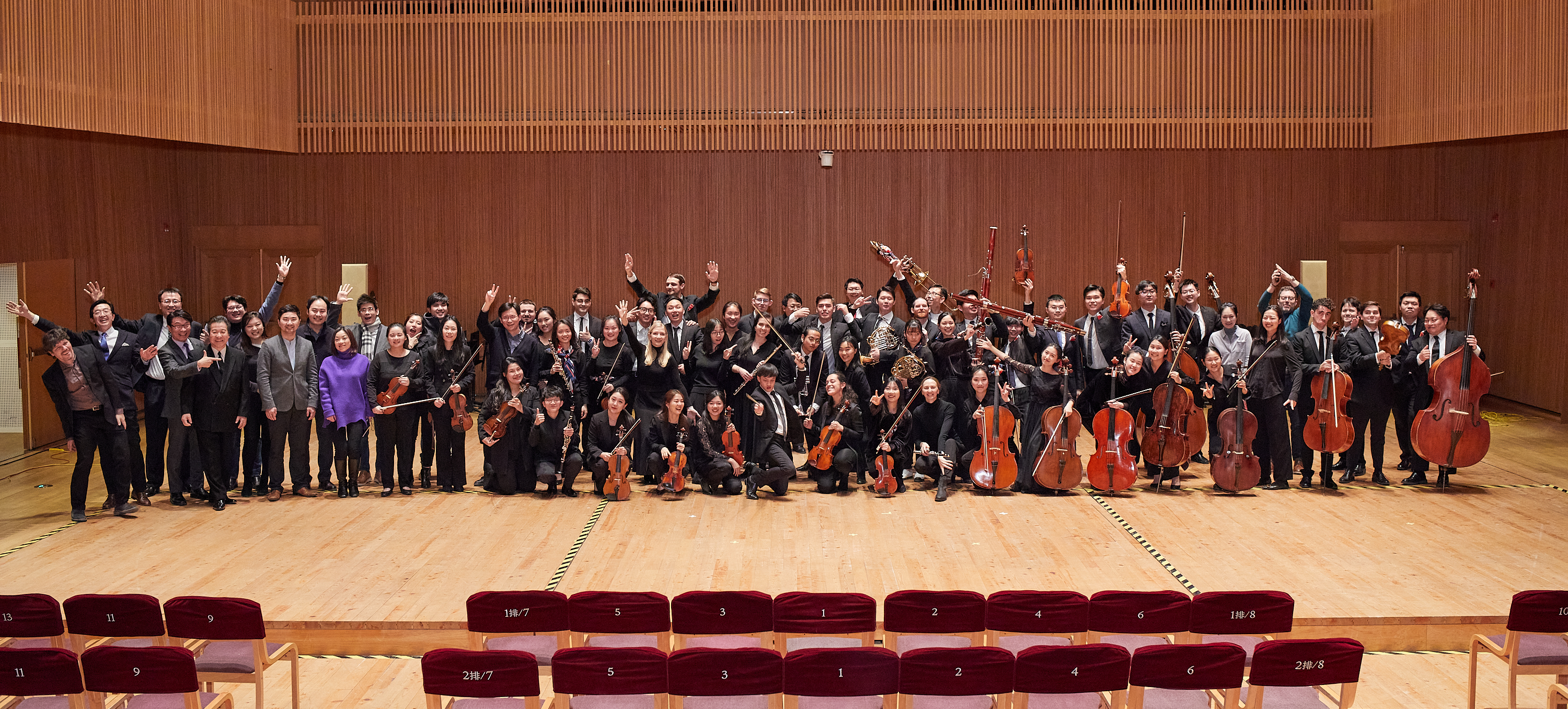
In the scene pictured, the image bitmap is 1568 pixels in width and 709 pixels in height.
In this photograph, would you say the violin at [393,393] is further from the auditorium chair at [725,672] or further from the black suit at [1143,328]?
the black suit at [1143,328]

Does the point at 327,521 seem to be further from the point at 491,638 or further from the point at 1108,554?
the point at 1108,554

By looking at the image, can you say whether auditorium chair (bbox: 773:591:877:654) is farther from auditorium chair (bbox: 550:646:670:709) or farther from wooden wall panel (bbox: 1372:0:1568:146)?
wooden wall panel (bbox: 1372:0:1568:146)

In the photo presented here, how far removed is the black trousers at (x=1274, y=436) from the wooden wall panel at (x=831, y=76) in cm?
412

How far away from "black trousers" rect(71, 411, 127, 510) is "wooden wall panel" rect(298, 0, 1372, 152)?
485cm

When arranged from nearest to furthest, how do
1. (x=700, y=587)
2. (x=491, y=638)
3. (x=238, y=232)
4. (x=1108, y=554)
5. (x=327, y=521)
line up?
(x=491, y=638) < (x=700, y=587) < (x=1108, y=554) < (x=327, y=521) < (x=238, y=232)

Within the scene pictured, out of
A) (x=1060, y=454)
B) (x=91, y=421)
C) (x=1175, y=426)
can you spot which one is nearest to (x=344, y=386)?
(x=91, y=421)

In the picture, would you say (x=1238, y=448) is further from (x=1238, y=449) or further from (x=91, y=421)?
(x=91, y=421)

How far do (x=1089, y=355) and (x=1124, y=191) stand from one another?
11.7 feet

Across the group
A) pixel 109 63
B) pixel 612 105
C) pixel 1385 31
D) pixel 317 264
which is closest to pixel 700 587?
pixel 109 63

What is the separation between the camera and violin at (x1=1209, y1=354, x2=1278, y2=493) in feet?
24.7

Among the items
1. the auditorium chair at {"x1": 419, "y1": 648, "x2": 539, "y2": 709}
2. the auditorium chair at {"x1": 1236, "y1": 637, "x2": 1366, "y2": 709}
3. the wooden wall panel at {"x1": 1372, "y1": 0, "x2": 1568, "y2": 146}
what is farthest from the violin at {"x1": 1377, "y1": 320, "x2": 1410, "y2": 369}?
the auditorium chair at {"x1": 419, "y1": 648, "x2": 539, "y2": 709}

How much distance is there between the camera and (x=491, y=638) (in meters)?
4.55

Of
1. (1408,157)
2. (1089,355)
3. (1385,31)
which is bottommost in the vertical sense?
(1089,355)

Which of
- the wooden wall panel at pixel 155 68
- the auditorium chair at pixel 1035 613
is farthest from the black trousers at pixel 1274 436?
the wooden wall panel at pixel 155 68
